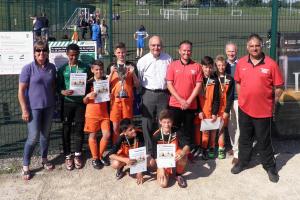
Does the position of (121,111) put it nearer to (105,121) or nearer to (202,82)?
(105,121)

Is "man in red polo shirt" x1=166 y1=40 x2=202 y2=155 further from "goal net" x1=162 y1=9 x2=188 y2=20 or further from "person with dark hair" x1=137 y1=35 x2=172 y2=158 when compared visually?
"goal net" x1=162 y1=9 x2=188 y2=20

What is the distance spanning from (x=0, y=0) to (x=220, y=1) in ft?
13.5

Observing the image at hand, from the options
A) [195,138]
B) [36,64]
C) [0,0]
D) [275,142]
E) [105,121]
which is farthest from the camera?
[0,0]

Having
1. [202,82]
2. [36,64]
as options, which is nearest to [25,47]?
[36,64]

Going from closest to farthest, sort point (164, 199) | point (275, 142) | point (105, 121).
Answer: point (164, 199), point (105, 121), point (275, 142)

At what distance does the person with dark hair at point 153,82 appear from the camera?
20.3 ft

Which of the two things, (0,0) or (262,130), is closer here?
(262,130)

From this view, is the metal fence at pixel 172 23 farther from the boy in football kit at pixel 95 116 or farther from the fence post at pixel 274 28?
the boy in football kit at pixel 95 116

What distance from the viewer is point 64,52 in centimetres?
665

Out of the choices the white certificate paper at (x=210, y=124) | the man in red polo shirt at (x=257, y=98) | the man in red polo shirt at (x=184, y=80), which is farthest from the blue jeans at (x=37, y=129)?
the man in red polo shirt at (x=257, y=98)

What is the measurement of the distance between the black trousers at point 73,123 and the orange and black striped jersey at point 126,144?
730 millimetres

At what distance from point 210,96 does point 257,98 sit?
795 mm

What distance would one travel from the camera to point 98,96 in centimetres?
609

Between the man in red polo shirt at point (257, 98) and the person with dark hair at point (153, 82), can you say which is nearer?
the man in red polo shirt at point (257, 98)
